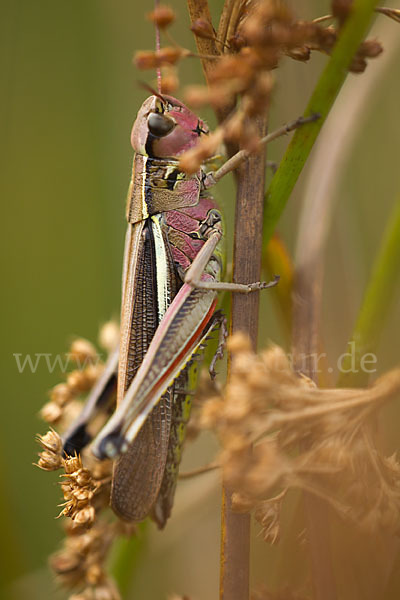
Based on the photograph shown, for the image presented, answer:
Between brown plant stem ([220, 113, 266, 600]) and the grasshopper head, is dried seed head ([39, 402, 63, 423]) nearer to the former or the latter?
brown plant stem ([220, 113, 266, 600])

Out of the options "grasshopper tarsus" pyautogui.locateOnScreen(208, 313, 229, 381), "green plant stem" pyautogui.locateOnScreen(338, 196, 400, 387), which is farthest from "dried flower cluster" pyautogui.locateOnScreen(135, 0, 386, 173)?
"grasshopper tarsus" pyautogui.locateOnScreen(208, 313, 229, 381)

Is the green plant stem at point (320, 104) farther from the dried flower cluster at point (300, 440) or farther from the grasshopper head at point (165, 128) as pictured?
the grasshopper head at point (165, 128)

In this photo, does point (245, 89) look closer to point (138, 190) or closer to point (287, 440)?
point (287, 440)

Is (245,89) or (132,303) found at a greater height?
(245,89)

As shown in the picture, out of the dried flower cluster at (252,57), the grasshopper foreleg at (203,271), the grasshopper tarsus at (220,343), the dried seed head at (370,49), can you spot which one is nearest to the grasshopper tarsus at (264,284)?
the grasshopper foreleg at (203,271)

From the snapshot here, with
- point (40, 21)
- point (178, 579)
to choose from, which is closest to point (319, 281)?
point (178, 579)

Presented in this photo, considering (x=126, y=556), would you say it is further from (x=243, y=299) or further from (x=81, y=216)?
(x=81, y=216)
